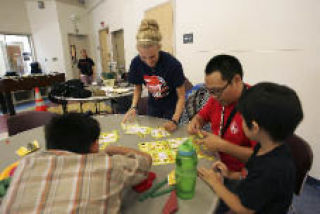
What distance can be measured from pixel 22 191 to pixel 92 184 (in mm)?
210

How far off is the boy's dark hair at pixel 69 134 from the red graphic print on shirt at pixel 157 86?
0.98 metres

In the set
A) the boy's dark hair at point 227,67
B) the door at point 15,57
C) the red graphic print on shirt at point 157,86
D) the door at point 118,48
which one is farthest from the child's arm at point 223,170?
the door at point 15,57

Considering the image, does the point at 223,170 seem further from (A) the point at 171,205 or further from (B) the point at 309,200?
(B) the point at 309,200

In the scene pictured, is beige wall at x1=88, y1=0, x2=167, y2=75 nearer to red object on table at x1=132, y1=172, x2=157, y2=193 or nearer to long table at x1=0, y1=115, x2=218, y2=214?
long table at x1=0, y1=115, x2=218, y2=214

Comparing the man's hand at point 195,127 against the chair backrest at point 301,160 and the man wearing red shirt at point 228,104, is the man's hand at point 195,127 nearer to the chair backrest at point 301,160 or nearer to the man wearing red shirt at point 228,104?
the man wearing red shirt at point 228,104

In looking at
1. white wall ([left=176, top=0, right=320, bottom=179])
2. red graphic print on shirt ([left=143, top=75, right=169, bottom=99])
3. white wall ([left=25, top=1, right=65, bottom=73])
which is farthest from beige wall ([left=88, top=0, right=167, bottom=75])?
red graphic print on shirt ([left=143, top=75, right=169, bottom=99])

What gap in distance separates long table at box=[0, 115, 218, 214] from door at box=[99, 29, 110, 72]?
6121 mm

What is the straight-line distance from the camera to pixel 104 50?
757 cm

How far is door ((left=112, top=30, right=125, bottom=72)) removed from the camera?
6.39 meters

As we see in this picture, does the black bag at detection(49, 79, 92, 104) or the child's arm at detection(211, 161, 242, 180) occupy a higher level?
the black bag at detection(49, 79, 92, 104)

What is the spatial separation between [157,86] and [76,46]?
7590 mm

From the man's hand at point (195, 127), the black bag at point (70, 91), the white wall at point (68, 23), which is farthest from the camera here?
the white wall at point (68, 23)

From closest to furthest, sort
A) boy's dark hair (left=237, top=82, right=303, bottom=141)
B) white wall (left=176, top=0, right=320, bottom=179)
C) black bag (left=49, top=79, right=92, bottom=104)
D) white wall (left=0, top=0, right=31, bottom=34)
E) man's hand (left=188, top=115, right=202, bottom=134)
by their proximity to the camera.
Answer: boy's dark hair (left=237, top=82, right=303, bottom=141) → man's hand (left=188, top=115, right=202, bottom=134) → white wall (left=176, top=0, right=320, bottom=179) → black bag (left=49, top=79, right=92, bottom=104) → white wall (left=0, top=0, right=31, bottom=34)

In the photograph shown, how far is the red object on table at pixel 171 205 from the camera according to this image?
747 mm
